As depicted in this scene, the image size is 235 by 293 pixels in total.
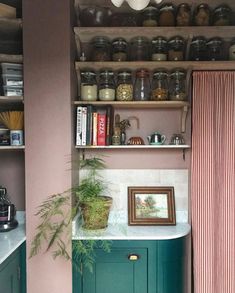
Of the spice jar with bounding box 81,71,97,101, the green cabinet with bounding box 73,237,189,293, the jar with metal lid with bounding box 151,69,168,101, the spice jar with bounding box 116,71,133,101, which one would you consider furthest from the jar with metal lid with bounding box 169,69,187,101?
the green cabinet with bounding box 73,237,189,293

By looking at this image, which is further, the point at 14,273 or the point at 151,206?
the point at 151,206

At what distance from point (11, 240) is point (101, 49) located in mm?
1367

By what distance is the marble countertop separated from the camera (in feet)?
4.97

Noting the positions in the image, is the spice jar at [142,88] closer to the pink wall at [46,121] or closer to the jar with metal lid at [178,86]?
the jar with metal lid at [178,86]

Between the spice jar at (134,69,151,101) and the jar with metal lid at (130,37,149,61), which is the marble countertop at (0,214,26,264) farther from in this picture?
the jar with metal lid at (130,37,149,61)

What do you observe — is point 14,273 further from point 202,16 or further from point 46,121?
point 202,16

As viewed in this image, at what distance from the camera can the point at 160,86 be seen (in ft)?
6.51

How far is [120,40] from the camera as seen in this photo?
197cm

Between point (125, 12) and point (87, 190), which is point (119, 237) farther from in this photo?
point (125, 12)

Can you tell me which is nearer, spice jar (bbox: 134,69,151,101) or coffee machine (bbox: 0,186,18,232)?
coffee machine (bbox: 0,186,18,232)

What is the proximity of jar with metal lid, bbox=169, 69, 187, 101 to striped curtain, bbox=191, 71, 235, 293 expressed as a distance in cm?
8

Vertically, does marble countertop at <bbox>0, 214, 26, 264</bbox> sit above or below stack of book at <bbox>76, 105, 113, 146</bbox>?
below

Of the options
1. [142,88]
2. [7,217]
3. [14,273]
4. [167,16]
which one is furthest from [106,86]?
[14,273]

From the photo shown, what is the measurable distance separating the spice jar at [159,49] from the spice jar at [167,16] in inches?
4.0
